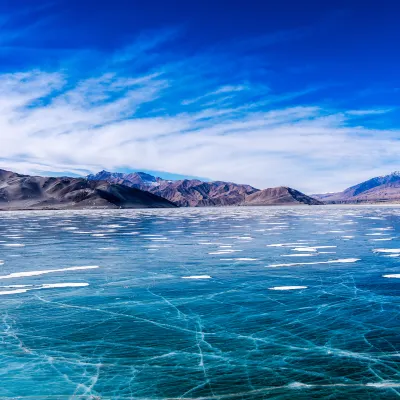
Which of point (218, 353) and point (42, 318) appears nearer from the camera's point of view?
point (218, 353)

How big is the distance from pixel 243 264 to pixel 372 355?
8.11m

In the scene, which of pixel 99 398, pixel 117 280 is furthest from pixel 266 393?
pixel 117 280

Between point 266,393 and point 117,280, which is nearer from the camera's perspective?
point 266,393

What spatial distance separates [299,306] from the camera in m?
8.59

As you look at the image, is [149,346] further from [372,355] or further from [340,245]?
[340,245]

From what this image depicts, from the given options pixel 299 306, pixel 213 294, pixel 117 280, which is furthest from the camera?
pixel 117 280

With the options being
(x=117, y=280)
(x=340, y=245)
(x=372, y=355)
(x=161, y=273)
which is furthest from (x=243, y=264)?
(x=372, y=355)

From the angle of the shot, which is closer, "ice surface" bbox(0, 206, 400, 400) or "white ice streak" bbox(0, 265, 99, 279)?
"ice surface" bbox(0, 206, 400, 400)

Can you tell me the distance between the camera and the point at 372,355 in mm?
5953

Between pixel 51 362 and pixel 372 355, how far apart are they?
13.6 feet

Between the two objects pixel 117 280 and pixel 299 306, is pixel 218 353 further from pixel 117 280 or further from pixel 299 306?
pixel 117 280

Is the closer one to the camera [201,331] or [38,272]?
[201,331]

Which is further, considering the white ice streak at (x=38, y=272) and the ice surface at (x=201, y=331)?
the white ice streak at (x=38, y=272)

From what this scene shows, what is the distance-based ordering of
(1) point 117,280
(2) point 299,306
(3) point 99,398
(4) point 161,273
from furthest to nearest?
(4) point 161,273 → (1) point 117,280 → (2) point 299,306 → (3) point 99,398
